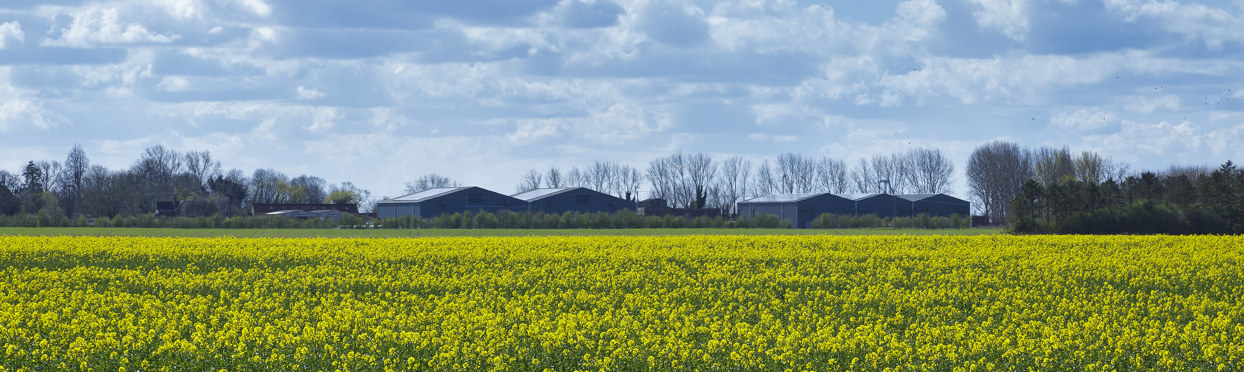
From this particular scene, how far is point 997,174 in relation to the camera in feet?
369

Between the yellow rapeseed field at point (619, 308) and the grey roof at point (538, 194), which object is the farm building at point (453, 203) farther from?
the yellow rapeseed field at point (619, 308)

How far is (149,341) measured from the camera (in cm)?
1338

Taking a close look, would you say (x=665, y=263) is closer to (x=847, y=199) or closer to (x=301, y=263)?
(x=301, y=263)

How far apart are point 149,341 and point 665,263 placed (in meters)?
14.6

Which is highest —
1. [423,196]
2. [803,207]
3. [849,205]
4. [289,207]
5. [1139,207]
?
[423,196]

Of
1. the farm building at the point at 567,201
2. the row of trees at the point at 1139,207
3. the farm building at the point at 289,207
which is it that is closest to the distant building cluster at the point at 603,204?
the farm building at the point at 567,201

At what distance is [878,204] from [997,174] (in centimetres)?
1748

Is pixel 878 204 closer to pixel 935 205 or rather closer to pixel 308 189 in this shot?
pixel 935 205

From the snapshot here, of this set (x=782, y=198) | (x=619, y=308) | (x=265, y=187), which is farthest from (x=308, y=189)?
(x=619, y=308)

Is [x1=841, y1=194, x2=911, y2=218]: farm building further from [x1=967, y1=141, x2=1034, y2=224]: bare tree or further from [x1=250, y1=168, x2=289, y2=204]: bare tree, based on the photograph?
[x1=250, y1=168, x2=289, y2=204]: bare tree

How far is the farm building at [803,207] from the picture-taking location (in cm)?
9719

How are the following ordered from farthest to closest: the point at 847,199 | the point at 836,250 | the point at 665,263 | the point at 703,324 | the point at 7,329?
the point at 847,199, the point at 836,250, the point at 665,263, the point at 703,324, the point at 7,329

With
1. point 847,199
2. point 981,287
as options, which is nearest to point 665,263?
point 981,287

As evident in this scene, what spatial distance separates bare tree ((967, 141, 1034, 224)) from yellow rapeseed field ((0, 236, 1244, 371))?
81.4m
